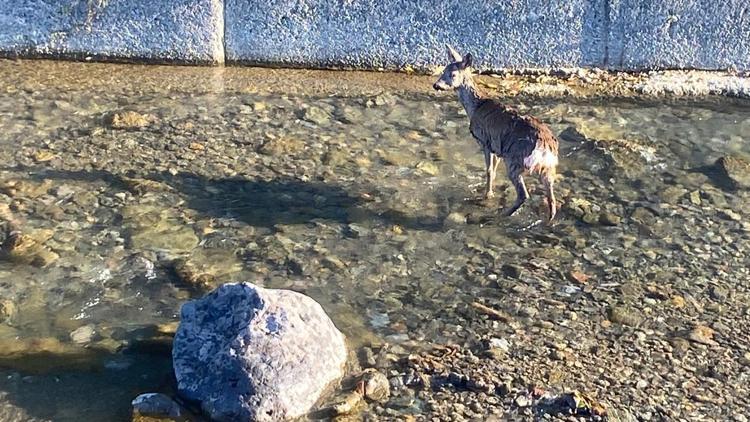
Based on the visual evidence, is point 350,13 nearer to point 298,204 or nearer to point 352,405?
point 298,204

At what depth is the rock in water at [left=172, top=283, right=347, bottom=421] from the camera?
4145mm

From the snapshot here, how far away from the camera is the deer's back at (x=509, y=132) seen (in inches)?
222

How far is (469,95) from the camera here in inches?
258

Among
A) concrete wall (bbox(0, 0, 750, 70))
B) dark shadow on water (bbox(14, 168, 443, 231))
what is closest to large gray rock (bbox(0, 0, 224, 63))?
concrete wall (bbox(0, 0, 750, 70))

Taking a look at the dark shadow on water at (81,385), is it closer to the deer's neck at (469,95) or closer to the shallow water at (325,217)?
the shallow water at (325,217)

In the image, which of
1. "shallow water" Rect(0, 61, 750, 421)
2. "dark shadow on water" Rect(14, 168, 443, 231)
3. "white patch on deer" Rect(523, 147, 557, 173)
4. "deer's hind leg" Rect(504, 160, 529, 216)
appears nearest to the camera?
"shallow water" Rect(0, 61, 750, 421)

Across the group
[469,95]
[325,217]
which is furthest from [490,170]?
[325,217]

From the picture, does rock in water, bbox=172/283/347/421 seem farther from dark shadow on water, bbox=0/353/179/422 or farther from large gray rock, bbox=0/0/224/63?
large gray rock, bbox=0/0/224/63

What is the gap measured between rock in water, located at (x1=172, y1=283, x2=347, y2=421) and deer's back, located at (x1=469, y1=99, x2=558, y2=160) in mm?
1813

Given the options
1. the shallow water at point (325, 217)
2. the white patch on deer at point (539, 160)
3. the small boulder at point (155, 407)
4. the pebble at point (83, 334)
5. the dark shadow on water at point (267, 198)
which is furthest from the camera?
the dark shadow on water at point (267, 198)

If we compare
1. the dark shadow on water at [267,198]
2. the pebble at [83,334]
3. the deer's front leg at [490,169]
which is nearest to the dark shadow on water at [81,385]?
the pebble at [83,334]

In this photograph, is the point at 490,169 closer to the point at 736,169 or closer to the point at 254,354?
the point at 736,169

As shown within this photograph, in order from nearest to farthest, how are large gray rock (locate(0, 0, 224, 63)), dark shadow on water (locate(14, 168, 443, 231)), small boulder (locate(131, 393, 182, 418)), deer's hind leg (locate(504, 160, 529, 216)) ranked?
small boulder (locate(131, 393, 182, 418)) → deer's hind leg (locate(504, 160, 529, 216)) → dark shadow on water (locate(14, 168, 443, 231)) → large gray rock (locate(0, 0, 224, 63))

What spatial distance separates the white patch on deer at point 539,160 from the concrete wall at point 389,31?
2555 millimetres
